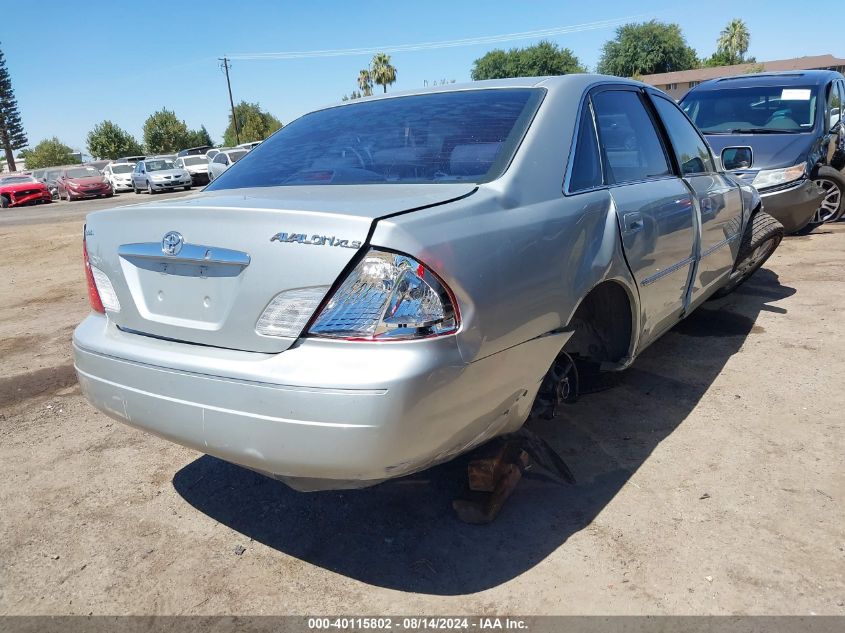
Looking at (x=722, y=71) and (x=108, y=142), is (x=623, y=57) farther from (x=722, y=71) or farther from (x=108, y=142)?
(x=108, y=142)

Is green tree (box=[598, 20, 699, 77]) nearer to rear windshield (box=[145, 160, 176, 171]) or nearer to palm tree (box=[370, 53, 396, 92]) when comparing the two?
palm tree (box=[370, 53, 396, 92])

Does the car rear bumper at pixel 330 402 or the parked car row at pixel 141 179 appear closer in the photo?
the car rear bumper at pixel 330 402

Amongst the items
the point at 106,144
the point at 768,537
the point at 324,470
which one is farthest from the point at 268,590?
the point at 106,144

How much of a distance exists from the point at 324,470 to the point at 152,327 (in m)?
0.87

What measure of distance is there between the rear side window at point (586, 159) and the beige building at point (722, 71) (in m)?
61.3

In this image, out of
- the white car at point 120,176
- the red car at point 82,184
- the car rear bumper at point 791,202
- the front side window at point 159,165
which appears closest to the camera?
the car rear bumper at point 791,202

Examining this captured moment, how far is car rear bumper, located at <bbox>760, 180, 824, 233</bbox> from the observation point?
23.5 ft

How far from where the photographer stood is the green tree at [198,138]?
71.2 m

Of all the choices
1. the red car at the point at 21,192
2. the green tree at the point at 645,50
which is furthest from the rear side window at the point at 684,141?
the green tree at the point at 645,50

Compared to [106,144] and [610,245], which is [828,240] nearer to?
[610,245]

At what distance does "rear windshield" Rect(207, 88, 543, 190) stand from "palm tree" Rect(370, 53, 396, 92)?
7618 cm

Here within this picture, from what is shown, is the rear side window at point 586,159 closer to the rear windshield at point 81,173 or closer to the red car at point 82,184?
the red car at point 82,184

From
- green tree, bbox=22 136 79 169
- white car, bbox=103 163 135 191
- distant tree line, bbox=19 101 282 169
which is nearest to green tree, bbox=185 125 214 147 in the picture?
distant tree line, bbox=19 101 282 169

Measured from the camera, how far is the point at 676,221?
10.8ft
